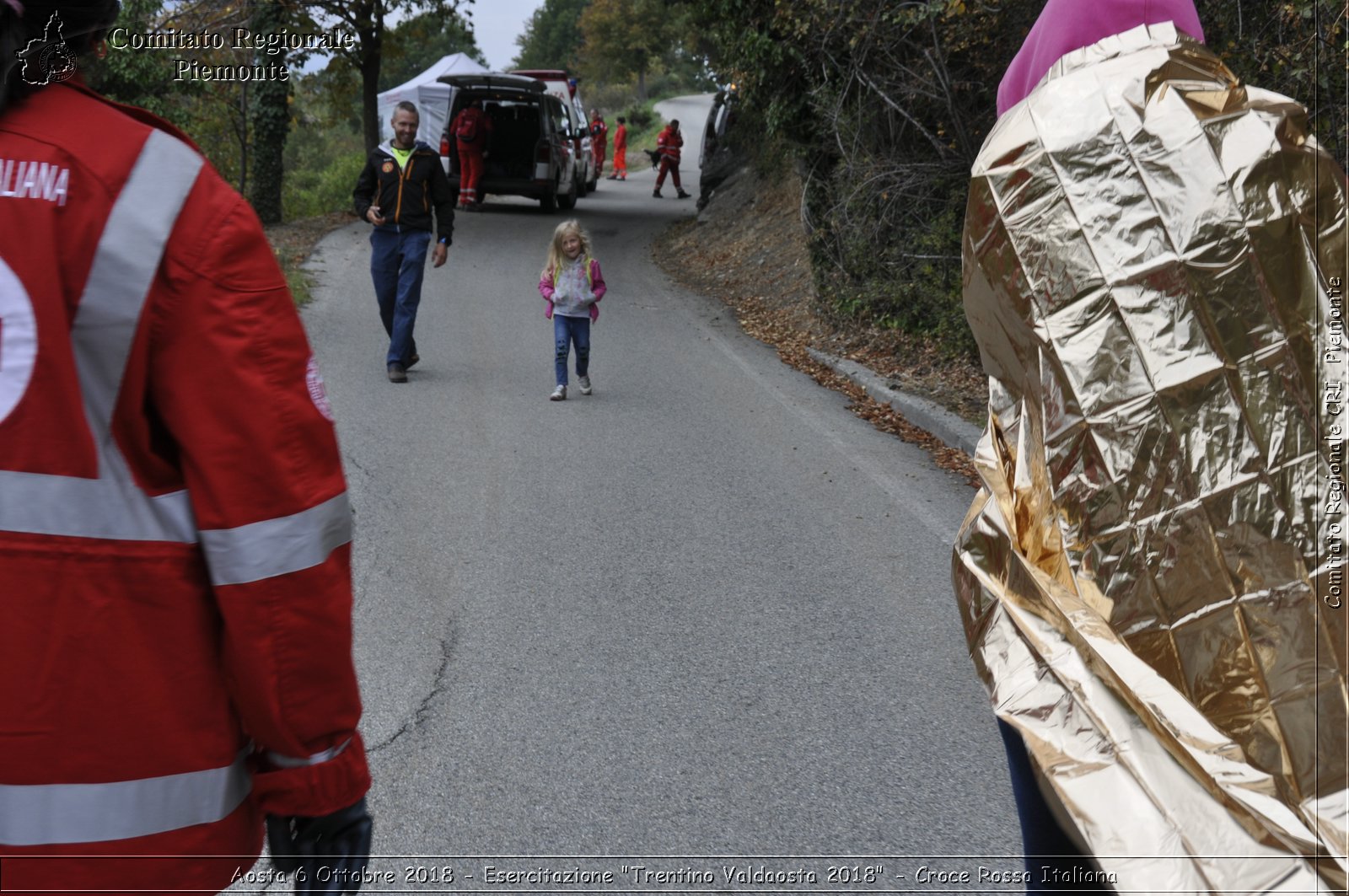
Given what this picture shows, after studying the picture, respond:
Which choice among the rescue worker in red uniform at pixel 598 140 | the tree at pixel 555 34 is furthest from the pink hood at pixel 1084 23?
the tree at pixel 555 34

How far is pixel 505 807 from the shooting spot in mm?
3424

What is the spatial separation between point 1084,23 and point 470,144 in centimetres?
2149

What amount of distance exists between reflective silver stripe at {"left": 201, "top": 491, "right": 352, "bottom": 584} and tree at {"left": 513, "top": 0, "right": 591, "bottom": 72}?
85.1 meters

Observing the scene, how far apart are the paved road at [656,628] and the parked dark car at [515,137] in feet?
45.1

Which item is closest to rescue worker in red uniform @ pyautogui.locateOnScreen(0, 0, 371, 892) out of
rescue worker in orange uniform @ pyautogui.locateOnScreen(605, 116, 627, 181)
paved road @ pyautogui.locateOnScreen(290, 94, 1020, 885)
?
paved road @ pyautogui.locateOnScreen(290, 94, 1020, 885)

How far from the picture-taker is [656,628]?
4.81 m

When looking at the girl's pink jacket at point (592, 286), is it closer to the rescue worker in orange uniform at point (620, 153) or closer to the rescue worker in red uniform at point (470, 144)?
the rescue worker in red uniform at point (470, 144)

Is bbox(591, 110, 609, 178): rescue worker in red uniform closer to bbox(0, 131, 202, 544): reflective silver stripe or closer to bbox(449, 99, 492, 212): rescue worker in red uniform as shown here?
bbox(449, 99, 492, 212): rescue worker in red uniform

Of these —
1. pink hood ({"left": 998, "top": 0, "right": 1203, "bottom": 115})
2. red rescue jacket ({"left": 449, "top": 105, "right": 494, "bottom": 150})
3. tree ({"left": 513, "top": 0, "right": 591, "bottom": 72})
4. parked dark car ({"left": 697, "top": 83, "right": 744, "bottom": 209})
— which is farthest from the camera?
tree ({"left": 513, "top": 0, "right": 591, "bottom": 72})

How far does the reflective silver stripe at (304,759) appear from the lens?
1.61 m

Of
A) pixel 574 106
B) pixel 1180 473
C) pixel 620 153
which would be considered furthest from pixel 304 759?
pixel 620 153

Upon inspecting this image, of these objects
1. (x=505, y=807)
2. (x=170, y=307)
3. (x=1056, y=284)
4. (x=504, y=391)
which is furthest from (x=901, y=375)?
(x=170, y=307)

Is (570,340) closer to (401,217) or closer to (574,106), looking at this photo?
(401,217)

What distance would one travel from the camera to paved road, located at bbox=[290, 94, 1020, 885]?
3441 millimetres
